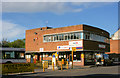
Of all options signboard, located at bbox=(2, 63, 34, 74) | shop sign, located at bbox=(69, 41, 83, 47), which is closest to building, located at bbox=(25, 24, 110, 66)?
shop sign, located at bbox=(69, 41, 83, 47)

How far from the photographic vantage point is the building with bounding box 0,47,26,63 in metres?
27.2

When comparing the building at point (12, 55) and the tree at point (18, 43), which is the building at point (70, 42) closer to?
the building at point (12, 55)

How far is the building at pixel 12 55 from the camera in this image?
89.2ft

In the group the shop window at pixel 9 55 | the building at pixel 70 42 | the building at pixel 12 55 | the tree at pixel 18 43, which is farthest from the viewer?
the tree at pixel 18 43

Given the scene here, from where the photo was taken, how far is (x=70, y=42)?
40.9 metres

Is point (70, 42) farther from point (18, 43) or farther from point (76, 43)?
point (18, 43)

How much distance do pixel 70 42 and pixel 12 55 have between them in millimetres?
15838

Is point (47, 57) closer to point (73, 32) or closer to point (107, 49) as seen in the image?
point (73, 32)

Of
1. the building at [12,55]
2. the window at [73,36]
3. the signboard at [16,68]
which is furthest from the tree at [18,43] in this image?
the signboard at [16,68]

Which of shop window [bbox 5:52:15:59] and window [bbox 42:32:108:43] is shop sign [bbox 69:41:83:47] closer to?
window [bbox 42:32:108:43]

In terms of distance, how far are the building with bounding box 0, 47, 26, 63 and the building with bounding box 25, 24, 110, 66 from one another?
14267mm

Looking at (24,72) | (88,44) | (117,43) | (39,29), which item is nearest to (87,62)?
(88,44)

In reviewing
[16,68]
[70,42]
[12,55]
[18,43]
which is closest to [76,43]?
[70,42]

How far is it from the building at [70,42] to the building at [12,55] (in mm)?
14267
